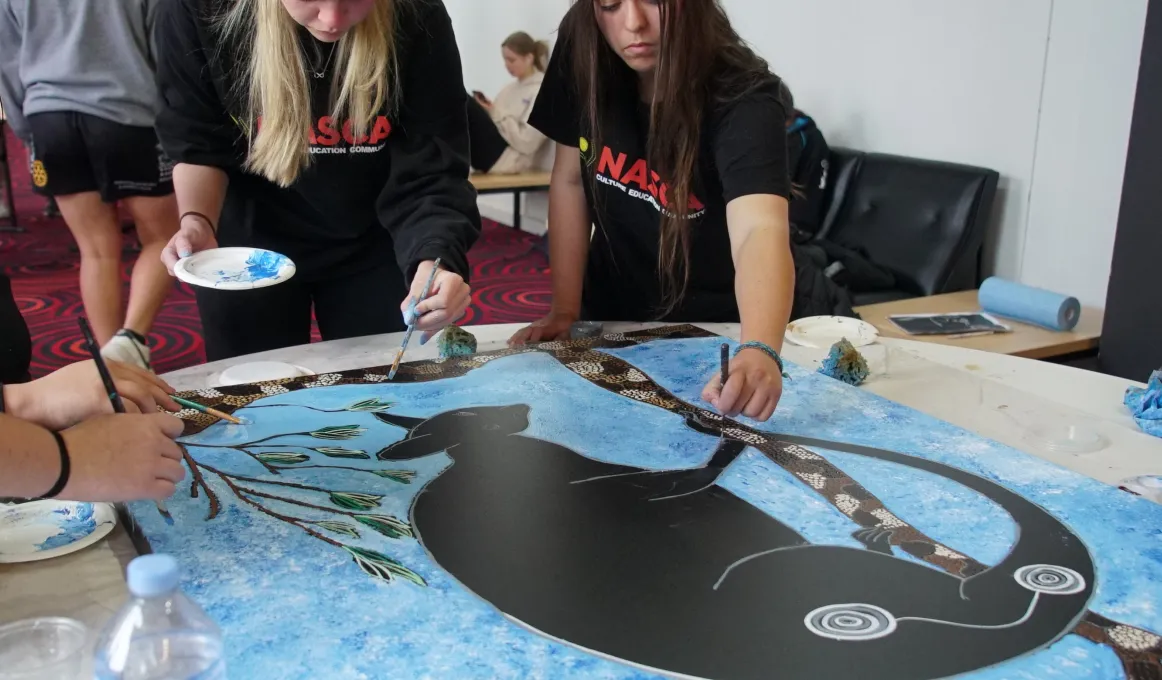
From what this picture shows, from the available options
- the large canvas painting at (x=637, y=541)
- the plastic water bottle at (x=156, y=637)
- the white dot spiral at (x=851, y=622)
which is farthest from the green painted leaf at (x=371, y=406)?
the white dot spiral at (x=851, y=622)

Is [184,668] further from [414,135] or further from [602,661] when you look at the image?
[414,135]

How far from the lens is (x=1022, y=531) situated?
102cm

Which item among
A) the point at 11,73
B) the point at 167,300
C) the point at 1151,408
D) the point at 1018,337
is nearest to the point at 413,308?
the point at 1151,408

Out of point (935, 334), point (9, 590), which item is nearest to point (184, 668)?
point (9, 590)

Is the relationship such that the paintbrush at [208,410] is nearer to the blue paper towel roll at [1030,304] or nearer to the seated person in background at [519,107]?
the blue paper towel roll at [1030,304]

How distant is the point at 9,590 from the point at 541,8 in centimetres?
484

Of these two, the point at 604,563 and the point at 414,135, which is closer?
the point at 604,563

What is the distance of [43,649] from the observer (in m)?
0.85

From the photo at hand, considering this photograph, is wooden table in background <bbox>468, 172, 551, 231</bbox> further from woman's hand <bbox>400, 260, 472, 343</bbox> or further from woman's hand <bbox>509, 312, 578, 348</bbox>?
woman's hand <bbox>400, 260, 472, 343</bbox>

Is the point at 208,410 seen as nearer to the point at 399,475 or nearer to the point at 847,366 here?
the point at 399,475

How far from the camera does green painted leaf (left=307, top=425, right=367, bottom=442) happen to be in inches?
48.8

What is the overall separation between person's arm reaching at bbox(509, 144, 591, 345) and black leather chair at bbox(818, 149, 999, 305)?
147 cm

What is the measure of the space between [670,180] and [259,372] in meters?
0.71

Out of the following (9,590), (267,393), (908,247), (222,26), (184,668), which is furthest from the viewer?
(908,247)
